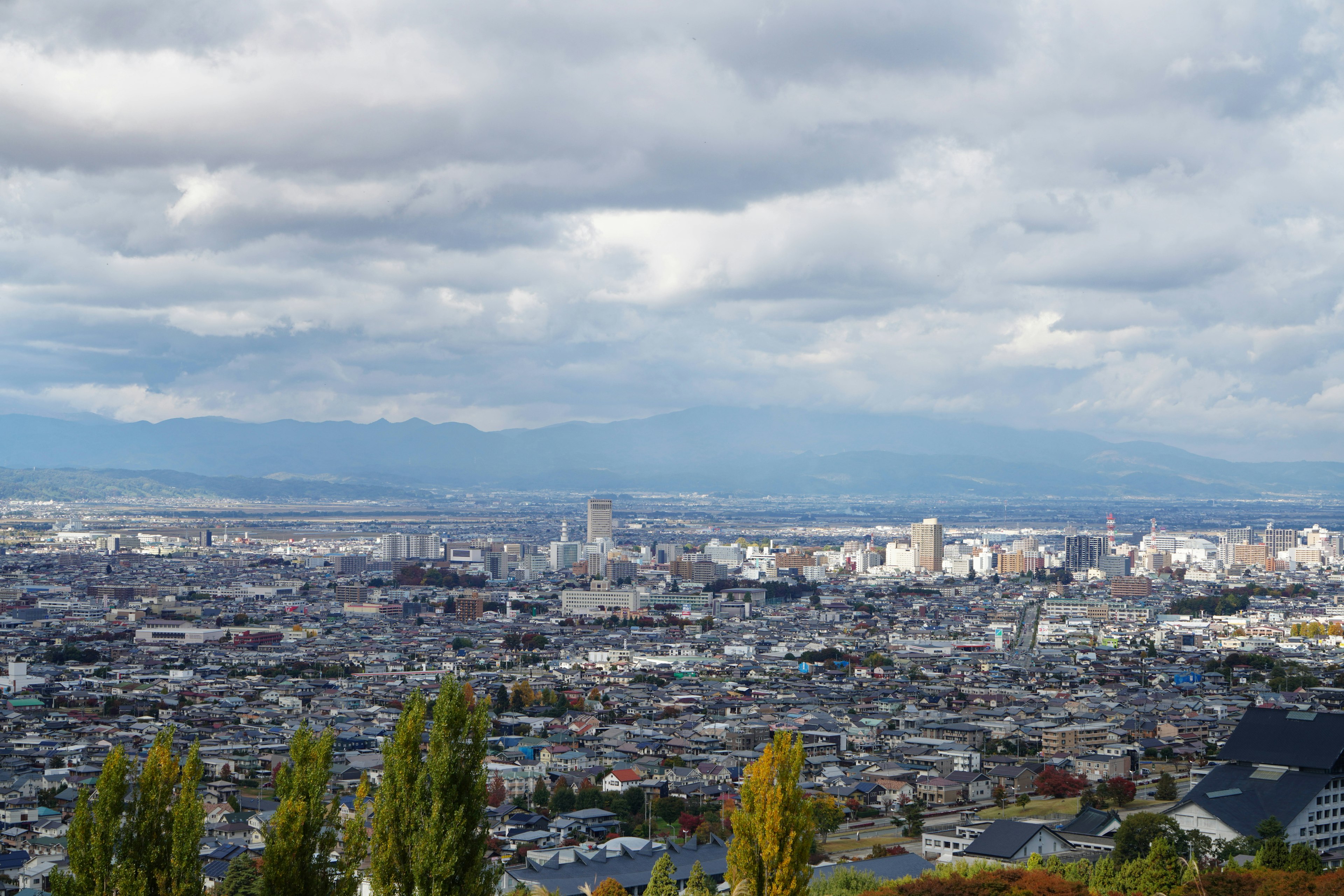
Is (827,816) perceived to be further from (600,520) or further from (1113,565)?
(600,520)

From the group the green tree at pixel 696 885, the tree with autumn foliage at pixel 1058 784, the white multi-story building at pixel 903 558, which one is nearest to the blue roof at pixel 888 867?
the green tree at pixel 696 885

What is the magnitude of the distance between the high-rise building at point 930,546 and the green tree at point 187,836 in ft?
237

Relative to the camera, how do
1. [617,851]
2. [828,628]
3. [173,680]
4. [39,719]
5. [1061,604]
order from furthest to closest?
[1061,604] → [828,628] → [173,680] → [39,719] → [617,851]

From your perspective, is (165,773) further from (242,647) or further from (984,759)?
(242,647)

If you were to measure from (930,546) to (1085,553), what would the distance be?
8351 mm

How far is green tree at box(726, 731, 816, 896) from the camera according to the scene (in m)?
7.05

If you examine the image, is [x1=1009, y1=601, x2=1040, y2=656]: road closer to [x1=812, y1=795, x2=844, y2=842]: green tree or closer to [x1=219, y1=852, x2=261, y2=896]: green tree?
[x1=812, y1=795, x2=844, y2=842]: green tree

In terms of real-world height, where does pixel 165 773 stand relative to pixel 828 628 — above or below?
above

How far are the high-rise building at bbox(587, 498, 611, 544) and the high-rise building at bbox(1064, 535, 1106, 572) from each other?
93.4ft

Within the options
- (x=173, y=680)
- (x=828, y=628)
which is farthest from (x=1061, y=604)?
(x=173, y=680)

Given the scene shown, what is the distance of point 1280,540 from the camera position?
8812cm

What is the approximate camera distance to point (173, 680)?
3375 centimetres

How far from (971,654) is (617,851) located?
92.0ft

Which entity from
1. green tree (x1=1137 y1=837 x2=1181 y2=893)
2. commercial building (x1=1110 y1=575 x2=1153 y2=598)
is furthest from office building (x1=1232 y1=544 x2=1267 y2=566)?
green tree (x1=1137 y1=837 x2=1181 y2=893)
